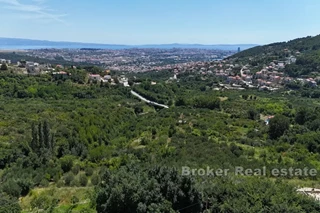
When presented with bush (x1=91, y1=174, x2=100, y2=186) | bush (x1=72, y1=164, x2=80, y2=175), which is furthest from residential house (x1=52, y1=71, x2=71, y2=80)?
bush (x1=91, y1=174, x2=100, y2=186)

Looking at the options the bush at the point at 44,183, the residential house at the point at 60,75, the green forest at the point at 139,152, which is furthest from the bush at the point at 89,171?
the residential house at the point at 60,75

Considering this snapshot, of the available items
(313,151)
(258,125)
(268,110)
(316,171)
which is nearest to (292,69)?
(268,110)

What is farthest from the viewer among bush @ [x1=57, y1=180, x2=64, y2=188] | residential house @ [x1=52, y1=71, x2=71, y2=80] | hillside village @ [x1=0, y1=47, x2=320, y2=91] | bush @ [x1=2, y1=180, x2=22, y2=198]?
hillside village @ [x1=0, y1=47, x2=320, y2=91]

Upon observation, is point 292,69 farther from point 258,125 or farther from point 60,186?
point 60,186

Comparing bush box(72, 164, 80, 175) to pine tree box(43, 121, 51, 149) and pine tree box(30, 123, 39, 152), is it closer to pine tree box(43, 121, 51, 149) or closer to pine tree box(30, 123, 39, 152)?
pine tree box(43, 121, 51, 149)

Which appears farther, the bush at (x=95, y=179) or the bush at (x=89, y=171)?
the bush at (x=89, y=171)

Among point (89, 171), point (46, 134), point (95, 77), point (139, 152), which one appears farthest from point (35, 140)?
point (95, 77)

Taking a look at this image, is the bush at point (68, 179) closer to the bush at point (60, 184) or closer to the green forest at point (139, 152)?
the green forest at point (139, 152)

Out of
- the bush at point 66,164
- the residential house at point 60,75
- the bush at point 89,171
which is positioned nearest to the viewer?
Answer: the bush at point 89,171
